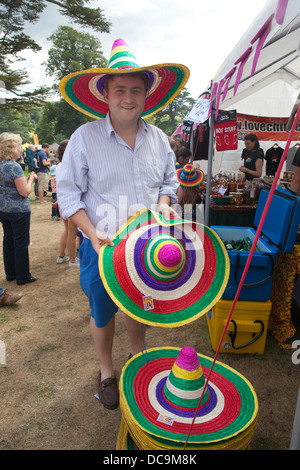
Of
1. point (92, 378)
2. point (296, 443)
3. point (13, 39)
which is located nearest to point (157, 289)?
point (296, 443)

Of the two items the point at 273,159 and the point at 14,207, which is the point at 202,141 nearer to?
the point at 273,159

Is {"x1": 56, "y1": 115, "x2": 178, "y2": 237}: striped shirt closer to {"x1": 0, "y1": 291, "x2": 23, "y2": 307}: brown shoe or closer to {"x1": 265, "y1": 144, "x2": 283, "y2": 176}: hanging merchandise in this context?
{"x1": 0, "y1": 291, "x2": 23, "y2": 307}: brown shoe

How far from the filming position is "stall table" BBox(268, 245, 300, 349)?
2.43 meters

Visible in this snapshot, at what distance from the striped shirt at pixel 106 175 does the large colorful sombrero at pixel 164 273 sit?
27 centimetres

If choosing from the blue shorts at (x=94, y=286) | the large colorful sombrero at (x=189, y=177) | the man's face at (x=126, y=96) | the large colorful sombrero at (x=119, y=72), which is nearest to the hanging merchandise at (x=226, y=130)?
the large colorful sombrero at (x=189, y=177)

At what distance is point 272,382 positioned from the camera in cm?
216

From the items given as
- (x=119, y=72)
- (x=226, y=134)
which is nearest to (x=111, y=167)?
(x=119, y=72)

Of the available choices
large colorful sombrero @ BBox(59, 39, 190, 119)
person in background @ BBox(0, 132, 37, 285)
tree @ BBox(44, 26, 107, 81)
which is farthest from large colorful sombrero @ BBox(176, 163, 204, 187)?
tree @ BBox(44, 26, 107, 81)

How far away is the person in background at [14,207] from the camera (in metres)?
3.36

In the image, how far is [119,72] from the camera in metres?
1.43

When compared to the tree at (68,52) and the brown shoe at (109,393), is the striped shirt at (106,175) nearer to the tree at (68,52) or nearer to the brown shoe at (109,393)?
the brown shoe at (109,393)

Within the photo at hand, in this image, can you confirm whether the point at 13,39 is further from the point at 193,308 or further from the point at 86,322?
the point at 193,308

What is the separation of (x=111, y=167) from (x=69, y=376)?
1546mm

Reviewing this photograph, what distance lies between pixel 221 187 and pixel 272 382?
2767 millimetres
